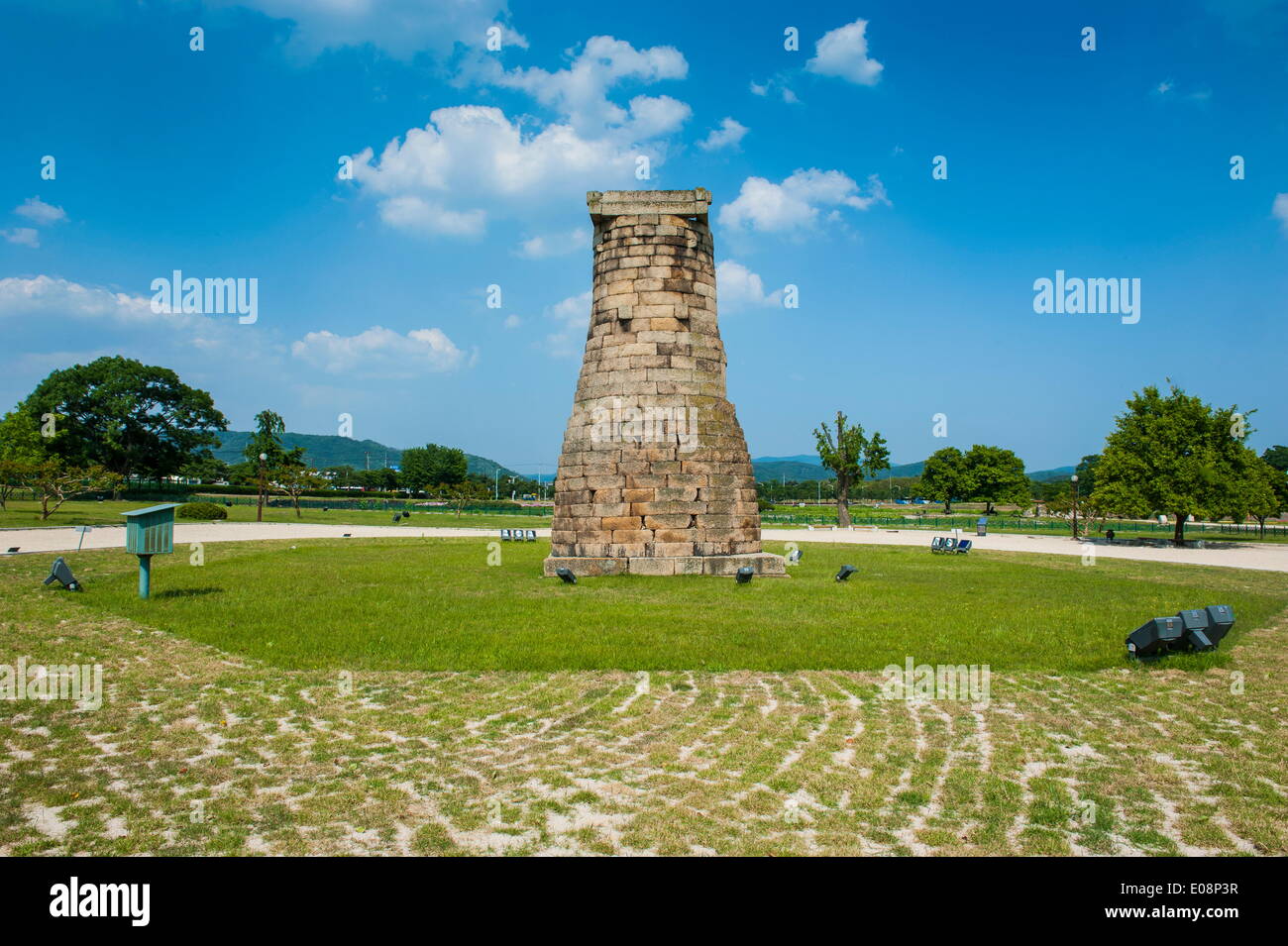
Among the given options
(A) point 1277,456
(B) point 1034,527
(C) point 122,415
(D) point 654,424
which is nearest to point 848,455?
(B) point 1034,527

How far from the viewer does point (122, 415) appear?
5875 centimetres

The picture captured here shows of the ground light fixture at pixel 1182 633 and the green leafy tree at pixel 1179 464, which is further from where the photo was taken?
the green leafy tree at pixel 1179 464

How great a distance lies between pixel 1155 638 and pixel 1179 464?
28.6 metres

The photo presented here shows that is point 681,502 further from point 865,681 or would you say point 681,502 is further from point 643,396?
point 865,681

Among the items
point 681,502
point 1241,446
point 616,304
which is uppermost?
point 616,304

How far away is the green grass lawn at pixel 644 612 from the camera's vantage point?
8555 millimetres

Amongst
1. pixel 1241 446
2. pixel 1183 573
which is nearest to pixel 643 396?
pixel 1183 573

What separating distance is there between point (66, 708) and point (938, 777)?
7590 millimetres

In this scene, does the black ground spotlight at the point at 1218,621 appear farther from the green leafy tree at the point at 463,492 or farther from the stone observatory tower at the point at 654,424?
the green leafy tree at the point at 463,492

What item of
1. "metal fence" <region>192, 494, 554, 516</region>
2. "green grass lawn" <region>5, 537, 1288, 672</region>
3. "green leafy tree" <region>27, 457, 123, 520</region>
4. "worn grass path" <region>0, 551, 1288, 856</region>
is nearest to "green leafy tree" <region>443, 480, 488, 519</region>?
"metal fence" <region>192, 494, 554, 516</region>

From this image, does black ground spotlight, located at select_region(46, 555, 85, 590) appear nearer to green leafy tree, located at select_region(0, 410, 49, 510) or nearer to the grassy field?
green leafy tree, located at select_region(0, 410, 49, 510)

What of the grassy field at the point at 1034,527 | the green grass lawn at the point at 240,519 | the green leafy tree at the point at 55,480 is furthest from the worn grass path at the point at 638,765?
the grassy field at the point at 1034,527

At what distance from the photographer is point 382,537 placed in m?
29.8

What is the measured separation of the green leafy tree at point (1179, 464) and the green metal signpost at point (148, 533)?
36.4 m
